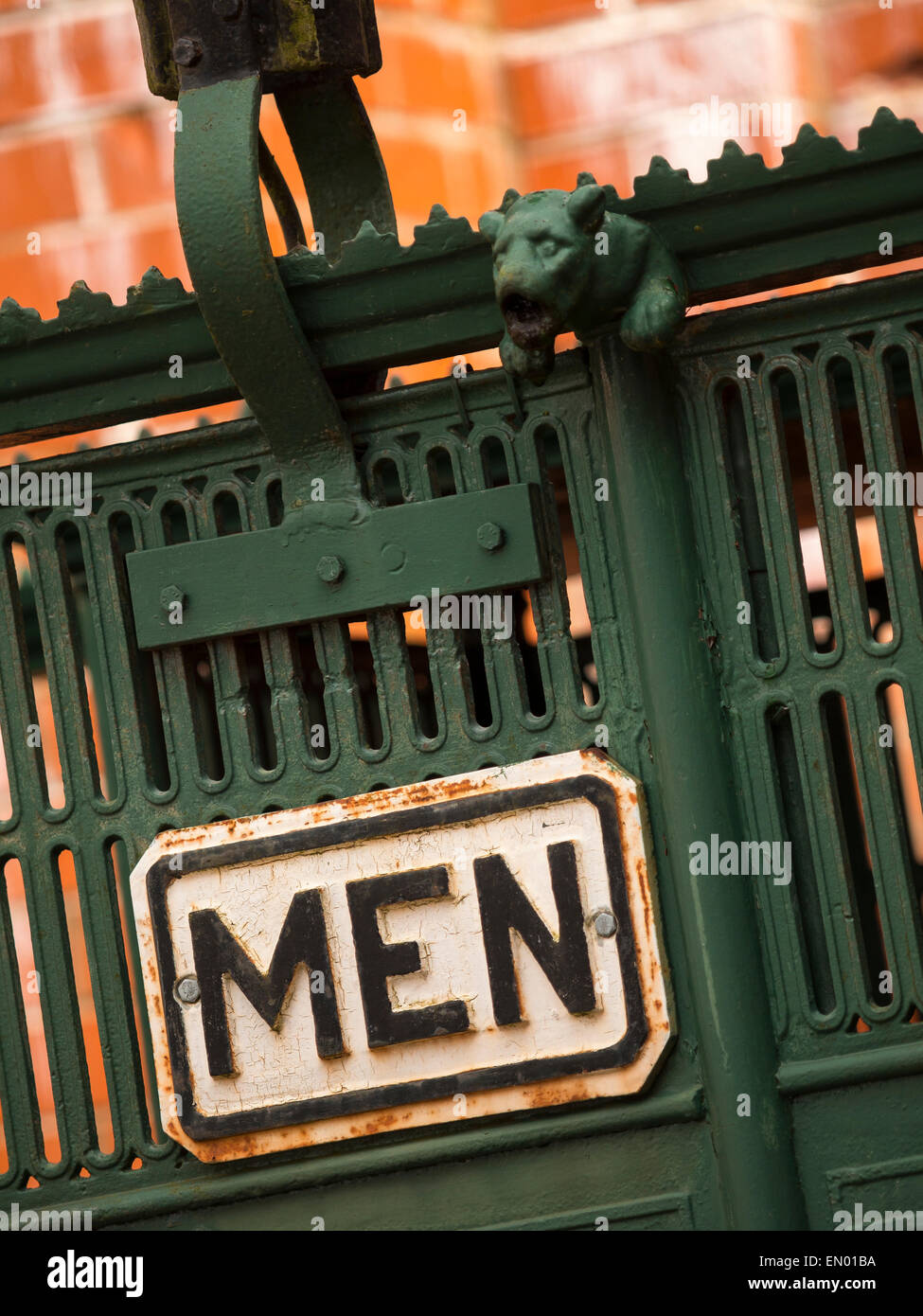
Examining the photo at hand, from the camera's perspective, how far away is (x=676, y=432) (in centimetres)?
172

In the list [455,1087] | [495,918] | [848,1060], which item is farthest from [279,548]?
[848,1060]

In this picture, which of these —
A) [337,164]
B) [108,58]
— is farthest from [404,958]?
[108,58]

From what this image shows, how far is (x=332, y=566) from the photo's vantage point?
1738mm

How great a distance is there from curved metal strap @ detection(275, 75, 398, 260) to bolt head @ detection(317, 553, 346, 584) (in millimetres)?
400

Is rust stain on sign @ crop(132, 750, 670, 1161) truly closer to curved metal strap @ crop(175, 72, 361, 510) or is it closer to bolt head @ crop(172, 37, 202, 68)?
curved metal strap @ crop(175, 72, 361, 510)

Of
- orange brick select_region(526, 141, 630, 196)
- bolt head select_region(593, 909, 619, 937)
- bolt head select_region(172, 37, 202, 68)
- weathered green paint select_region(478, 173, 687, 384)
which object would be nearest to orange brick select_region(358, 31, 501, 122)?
orange brick select_region(526, 141, 630, 196)

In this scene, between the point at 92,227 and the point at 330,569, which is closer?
the point at 330,569

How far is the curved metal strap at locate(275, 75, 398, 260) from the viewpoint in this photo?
1.91 metres

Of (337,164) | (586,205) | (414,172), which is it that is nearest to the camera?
(586,205)

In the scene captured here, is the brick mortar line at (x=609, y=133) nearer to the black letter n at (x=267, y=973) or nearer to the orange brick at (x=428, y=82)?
the orange brick at (x=428, y=82)

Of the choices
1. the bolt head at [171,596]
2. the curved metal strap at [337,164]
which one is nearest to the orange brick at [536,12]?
the curved metal strap at [337,164]

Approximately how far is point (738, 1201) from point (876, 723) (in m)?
0.45

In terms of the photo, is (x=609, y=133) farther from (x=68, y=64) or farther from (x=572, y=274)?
(x=572, y=274)

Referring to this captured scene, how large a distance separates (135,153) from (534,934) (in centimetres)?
199
